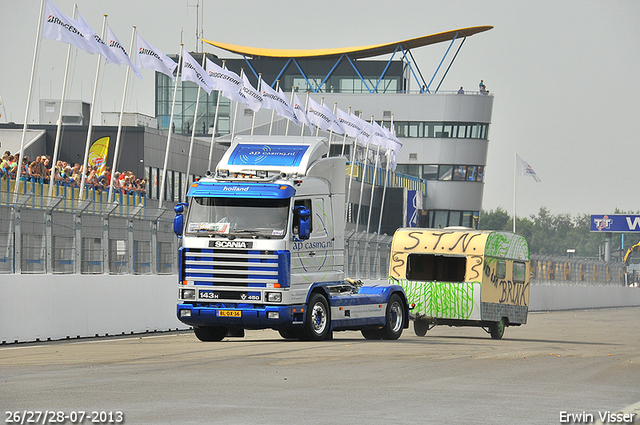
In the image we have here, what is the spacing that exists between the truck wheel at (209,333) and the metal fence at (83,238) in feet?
8.90

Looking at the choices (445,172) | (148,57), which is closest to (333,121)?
(148,57)

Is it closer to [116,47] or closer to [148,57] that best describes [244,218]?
[116,47]

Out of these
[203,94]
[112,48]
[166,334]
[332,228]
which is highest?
[203,94]

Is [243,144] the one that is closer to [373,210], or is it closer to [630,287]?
[630,287]

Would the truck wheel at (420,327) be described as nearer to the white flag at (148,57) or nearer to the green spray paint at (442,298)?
the green spray paint at (442,298)

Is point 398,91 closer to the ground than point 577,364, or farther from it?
farther from it

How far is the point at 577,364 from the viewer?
52.3ft

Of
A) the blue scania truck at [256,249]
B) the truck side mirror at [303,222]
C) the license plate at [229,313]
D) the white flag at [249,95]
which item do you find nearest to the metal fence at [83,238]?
the blue scania truck at [256,249]

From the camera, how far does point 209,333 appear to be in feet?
66.8

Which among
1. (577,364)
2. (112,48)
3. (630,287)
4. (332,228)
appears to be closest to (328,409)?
(577,364)

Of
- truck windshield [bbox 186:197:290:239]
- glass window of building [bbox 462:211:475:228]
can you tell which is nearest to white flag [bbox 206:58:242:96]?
truck windshield [bbox 186:197:290:239]

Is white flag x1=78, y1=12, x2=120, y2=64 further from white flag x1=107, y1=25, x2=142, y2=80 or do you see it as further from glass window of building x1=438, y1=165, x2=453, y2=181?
glass window of building x1=438, y1=165, x2=453, y2=181

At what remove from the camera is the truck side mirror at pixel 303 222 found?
18.9 m

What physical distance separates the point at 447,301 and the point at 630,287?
41.7 meters
